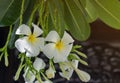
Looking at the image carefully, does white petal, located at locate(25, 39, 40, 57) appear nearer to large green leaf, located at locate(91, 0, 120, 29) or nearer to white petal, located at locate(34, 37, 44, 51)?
white petal, located at locate(34, 37, 44, 51)

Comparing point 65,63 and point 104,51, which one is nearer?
point 65,63

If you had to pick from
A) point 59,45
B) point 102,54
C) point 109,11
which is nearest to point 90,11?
point 109,11

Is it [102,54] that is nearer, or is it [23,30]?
[23,30]

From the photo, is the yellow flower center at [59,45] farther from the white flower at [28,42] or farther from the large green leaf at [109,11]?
the large green leaf at [109,11]

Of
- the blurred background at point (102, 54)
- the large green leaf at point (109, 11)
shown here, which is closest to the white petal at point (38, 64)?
the large green leaf at point (109, 11)

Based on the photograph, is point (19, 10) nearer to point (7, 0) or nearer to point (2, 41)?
point (7, 0)

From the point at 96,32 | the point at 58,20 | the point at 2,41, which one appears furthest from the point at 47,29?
the point at 96,32

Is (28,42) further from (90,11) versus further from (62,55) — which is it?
(90,11)
